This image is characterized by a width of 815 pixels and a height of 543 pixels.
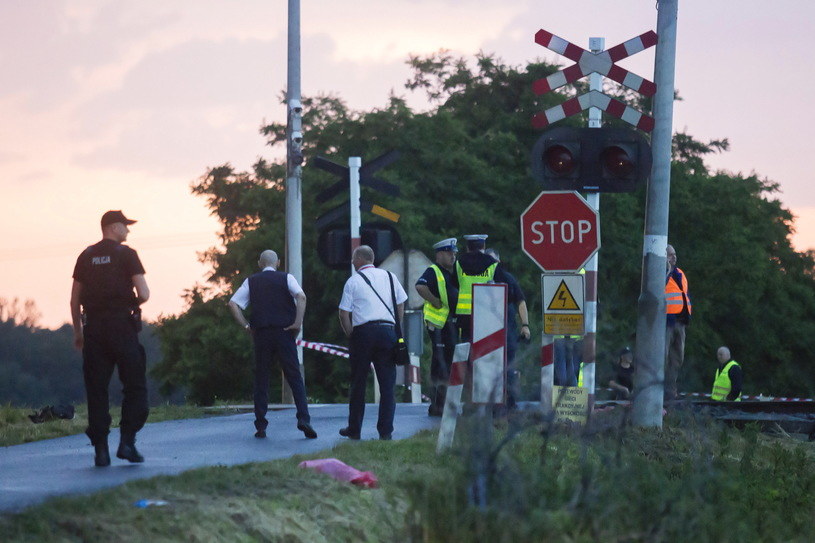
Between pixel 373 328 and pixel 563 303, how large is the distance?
1652mm

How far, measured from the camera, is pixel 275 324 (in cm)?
1399

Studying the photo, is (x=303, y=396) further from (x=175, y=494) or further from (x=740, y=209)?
(x=740, y=209)

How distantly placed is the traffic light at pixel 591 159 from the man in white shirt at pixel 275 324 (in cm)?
265

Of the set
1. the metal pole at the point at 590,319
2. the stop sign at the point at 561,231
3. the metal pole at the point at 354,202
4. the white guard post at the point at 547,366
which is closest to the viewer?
the stop sign at the point at 561,231

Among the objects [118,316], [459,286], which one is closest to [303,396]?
[459,286]

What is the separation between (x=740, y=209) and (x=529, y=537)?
44935 mm

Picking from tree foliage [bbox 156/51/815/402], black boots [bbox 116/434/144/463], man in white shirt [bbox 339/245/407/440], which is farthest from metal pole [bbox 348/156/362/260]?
tree foliage [bbox 156/51/815/402]

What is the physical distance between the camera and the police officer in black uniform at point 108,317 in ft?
35.3

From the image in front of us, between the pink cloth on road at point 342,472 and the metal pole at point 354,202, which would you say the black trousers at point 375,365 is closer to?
the pink cloth on road at point 342,472

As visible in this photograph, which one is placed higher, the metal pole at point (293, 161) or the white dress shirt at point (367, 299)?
the metal pole at point (293, 161)

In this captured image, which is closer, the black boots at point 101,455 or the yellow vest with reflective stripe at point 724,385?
the black boots at point 101,455

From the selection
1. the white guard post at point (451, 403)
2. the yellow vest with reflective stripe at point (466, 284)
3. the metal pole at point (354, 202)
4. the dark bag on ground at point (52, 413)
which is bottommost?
the dark bag on ground at point (52, 413)

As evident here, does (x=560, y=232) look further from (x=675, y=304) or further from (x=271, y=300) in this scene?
(x=675, y=304)

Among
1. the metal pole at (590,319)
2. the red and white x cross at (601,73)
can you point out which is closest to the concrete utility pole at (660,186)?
the red and white x cross at (601,73)
